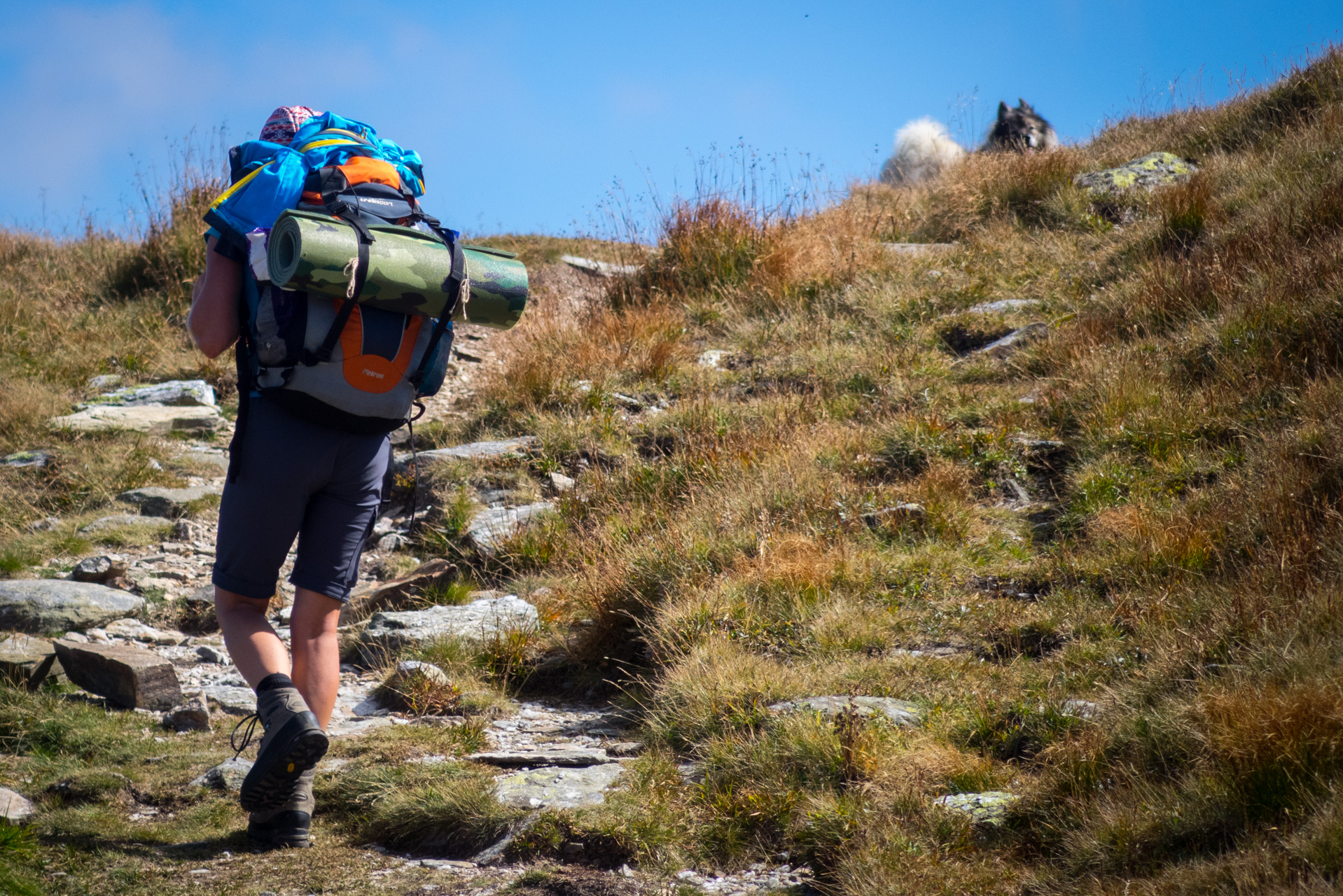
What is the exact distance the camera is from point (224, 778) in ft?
11.4

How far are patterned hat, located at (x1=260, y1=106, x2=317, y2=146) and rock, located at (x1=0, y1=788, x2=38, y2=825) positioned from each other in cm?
233

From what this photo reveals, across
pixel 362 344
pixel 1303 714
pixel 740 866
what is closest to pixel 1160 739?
pixel 1303 714

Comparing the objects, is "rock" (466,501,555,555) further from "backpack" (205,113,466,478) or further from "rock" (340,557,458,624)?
"backpack" (205,113,466,478)

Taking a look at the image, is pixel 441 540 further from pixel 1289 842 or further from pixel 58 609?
pixel 1289 842

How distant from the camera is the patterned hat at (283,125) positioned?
298 centimetres

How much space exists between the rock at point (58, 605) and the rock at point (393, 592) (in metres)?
1.20

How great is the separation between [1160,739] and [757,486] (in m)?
3.05

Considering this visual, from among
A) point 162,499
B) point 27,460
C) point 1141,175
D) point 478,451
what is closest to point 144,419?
point 27,460

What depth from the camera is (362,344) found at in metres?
2.77

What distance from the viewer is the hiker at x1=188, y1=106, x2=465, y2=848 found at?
270cm

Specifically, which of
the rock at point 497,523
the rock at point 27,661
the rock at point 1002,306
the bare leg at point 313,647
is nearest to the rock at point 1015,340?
the rock at point 1002,306

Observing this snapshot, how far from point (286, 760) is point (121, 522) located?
15.5ft

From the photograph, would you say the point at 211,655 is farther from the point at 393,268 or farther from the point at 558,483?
the point at 393,268

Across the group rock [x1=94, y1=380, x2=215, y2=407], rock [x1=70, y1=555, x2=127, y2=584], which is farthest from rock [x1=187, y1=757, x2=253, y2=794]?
rock [x1=94, y1=380, x2=215, y2=407]
